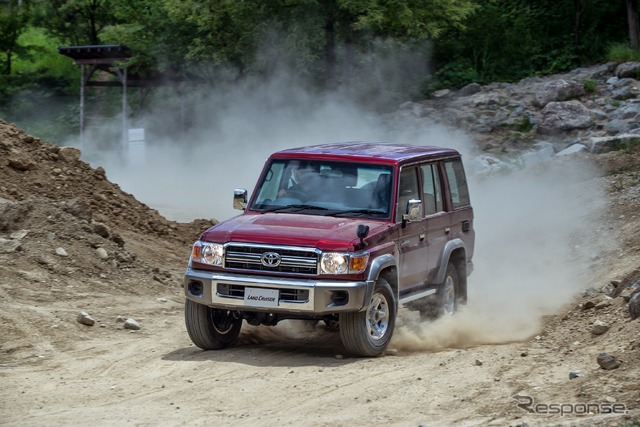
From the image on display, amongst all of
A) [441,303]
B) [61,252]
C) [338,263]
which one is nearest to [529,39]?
[61,252]

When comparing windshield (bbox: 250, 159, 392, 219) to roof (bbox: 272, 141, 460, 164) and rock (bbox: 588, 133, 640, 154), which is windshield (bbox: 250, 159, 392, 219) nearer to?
roof (bbox: 272, 141, 460, 164)

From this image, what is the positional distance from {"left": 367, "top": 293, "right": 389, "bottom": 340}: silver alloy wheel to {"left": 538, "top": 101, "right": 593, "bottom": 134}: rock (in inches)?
818

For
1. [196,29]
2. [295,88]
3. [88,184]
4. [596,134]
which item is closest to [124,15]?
[196,29]

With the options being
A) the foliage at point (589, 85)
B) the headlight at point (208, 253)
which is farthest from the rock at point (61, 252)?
the foliage at point (589, 85)

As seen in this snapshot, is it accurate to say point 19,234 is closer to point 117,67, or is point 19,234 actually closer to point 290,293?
point 290,293

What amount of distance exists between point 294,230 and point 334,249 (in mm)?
480

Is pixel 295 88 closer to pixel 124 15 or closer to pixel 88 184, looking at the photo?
pixel 124 15

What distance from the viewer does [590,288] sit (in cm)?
1438

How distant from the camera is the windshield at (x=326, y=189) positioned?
11.1 meters

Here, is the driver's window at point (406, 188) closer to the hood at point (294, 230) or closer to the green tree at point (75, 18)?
the hood at point (294, 230)

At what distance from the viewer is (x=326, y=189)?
11281 mm

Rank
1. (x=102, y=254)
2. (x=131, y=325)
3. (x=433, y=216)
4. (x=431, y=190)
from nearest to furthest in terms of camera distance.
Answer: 1. (x=433, y=216)
2. (x=431, y=190)
3. (x=131, y=325)
4. (x=102, y=254)

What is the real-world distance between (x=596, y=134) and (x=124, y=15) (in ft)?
56.1

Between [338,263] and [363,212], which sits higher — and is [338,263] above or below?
below
